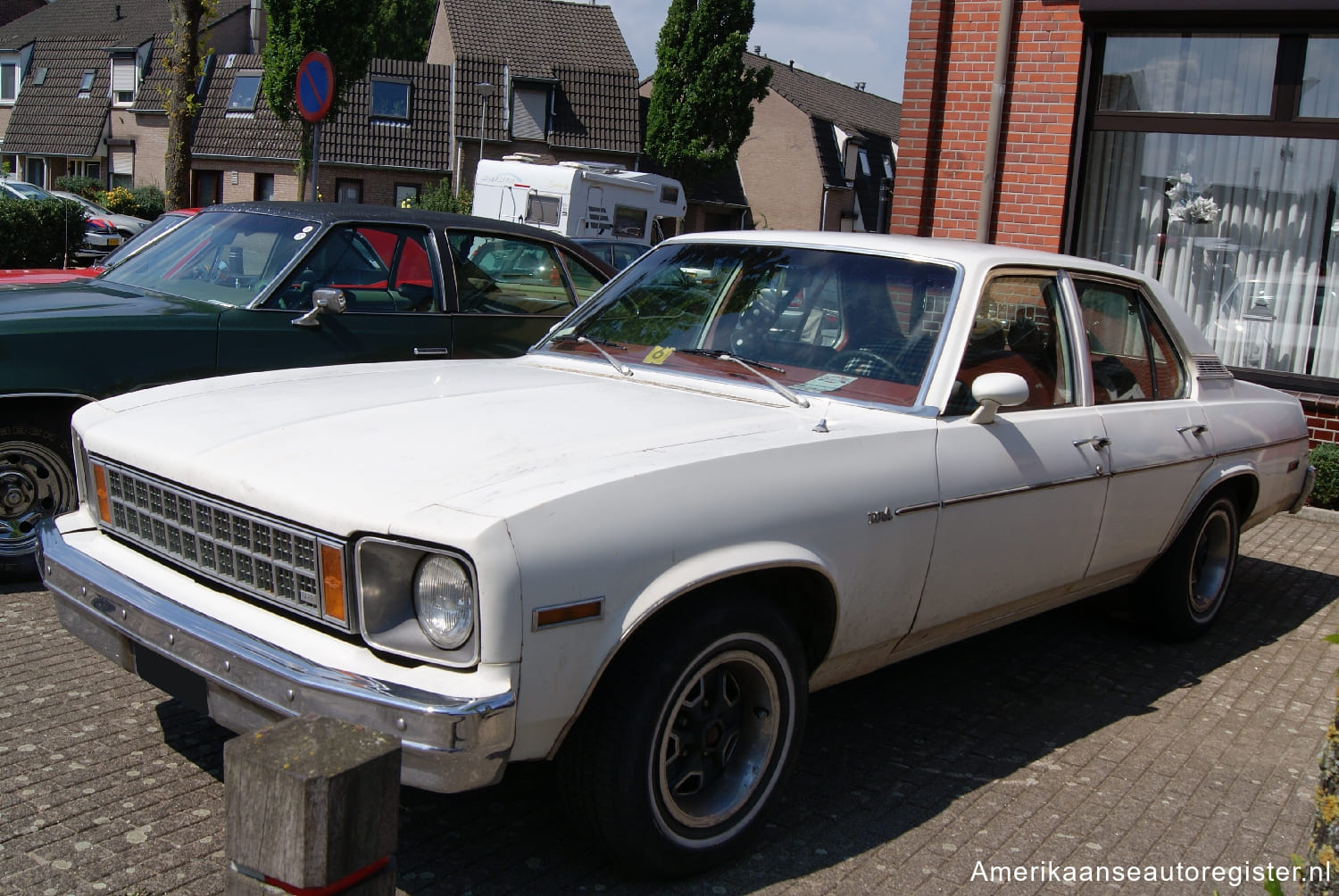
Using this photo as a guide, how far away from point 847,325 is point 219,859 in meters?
2.40

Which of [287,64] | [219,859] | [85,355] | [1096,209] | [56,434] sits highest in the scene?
[287,64]

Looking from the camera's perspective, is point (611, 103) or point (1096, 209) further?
point (611, 103)

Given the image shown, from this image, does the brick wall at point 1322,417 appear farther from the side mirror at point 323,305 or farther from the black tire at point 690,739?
the black tire at point 690,739

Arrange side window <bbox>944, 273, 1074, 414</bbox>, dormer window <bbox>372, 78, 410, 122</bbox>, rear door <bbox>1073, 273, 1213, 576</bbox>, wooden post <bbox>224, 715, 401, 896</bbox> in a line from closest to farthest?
wooden post <bbox>224, 715, 401, 896</bbox> → side window <bbox>944, 273, 1074, 414</bbox> → rear door <bbox>1073, 273, 1213, 576</bbox> → dormer window <bbox>372, 78, 410, 122</bbox>

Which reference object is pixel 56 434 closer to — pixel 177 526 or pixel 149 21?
pixel 177 526

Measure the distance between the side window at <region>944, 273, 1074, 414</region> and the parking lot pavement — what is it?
3.77 ft

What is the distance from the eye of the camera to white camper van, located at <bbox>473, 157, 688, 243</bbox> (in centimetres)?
2473

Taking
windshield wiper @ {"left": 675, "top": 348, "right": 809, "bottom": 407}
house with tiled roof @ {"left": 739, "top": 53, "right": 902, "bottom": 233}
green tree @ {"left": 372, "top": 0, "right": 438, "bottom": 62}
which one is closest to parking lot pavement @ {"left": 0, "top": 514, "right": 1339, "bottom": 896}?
windshield wiper @ {"left": 675, "top": 348, "right": 809, "bottom": 407}

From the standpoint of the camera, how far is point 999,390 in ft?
12.1

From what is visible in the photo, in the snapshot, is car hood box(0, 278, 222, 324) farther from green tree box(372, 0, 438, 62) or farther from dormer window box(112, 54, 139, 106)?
green tree box(372, 0, 438, 62)

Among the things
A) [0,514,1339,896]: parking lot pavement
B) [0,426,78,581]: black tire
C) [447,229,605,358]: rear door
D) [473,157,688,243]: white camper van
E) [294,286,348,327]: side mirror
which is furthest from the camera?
[473,157,688,243]: white camper van

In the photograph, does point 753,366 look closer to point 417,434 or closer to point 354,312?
point 417,434

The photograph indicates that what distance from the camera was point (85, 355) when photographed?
16.7 ft

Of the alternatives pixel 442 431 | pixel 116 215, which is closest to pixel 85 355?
pixel 442 431
